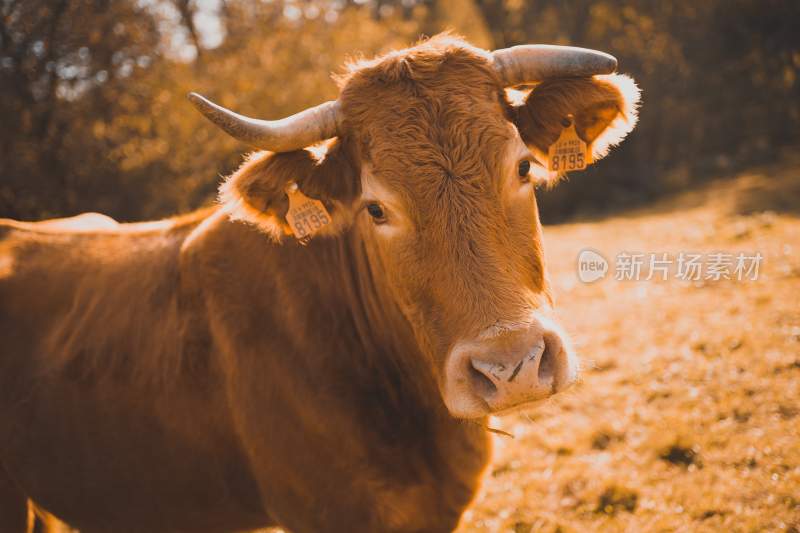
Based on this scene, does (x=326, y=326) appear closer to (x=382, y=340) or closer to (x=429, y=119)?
(x=382, y=340)

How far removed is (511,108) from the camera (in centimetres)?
261

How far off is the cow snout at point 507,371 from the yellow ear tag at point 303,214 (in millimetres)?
928

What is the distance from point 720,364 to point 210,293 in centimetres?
420

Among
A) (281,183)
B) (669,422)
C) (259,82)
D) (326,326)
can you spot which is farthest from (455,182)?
(259,82)

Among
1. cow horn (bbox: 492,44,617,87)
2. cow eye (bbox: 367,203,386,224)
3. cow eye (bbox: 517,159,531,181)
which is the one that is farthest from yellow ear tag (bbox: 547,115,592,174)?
cow eye (bbox: 367,203,386,224)

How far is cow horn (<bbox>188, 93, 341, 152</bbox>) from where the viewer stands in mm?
2385

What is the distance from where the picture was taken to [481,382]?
2.01 metres

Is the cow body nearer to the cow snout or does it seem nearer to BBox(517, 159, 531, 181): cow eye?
the cow snout

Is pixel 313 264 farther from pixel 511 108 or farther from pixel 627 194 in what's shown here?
pixel 627 194

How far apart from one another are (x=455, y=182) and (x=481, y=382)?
2.33ft

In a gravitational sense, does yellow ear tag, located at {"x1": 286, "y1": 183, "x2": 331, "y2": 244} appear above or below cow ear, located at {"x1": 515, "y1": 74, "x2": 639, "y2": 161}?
A: below

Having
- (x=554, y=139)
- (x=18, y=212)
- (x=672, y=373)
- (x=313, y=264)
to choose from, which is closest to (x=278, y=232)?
(x=313, y=264)

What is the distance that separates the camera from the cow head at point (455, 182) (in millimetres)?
2033

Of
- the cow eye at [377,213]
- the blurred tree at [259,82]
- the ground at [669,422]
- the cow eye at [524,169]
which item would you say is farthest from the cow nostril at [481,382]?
the blurred tree at [259,82]
